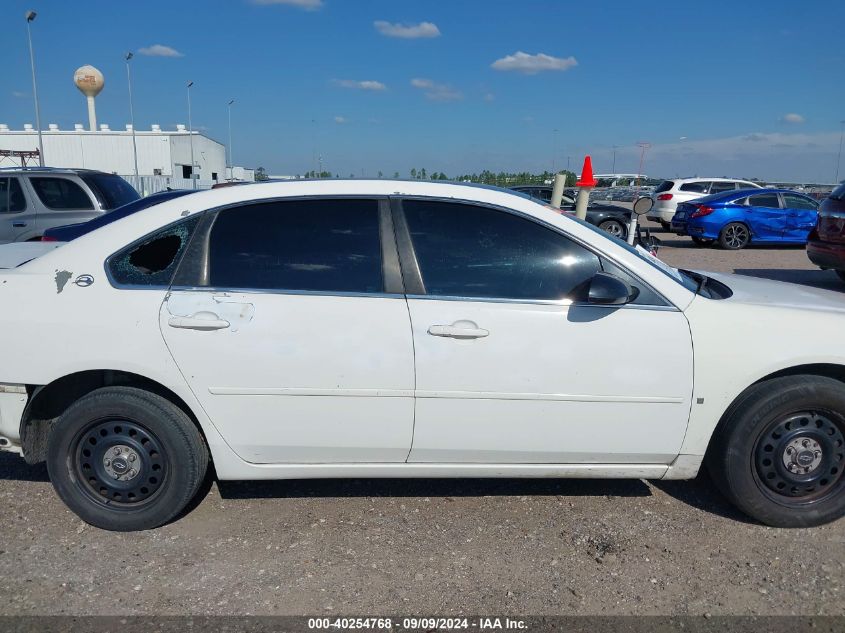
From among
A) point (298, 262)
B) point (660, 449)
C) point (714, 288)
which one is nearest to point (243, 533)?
point (298, 262)

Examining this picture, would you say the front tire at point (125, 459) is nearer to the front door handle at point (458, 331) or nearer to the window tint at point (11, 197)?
the front door handle at point (458, 331)

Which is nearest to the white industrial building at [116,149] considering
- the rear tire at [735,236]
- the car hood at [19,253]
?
the rear tire at [735,236]

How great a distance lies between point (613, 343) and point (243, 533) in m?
2.00

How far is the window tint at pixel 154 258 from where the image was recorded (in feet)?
10.2

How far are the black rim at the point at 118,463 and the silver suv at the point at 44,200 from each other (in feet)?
23.8

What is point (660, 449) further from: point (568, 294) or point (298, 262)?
point (298, 262)

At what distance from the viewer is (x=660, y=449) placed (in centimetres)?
316

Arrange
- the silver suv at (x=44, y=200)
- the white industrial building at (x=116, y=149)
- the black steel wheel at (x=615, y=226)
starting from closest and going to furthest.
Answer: the silver suv at (x=44, y=200), the black steel wheel at (x=615, y=226), the white industrial building at (x=116, y=149)

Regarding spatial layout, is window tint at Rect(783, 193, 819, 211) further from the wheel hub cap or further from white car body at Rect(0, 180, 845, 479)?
the wheel hub cap

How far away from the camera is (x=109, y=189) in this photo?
971cm

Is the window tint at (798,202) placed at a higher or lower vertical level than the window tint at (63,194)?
higher

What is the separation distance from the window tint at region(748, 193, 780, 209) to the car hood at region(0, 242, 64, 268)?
1605 centimetres

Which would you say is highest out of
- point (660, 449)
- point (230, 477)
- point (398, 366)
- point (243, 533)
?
point (398, 366)

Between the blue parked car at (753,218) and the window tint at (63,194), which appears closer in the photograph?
the window tint at (63,194)
